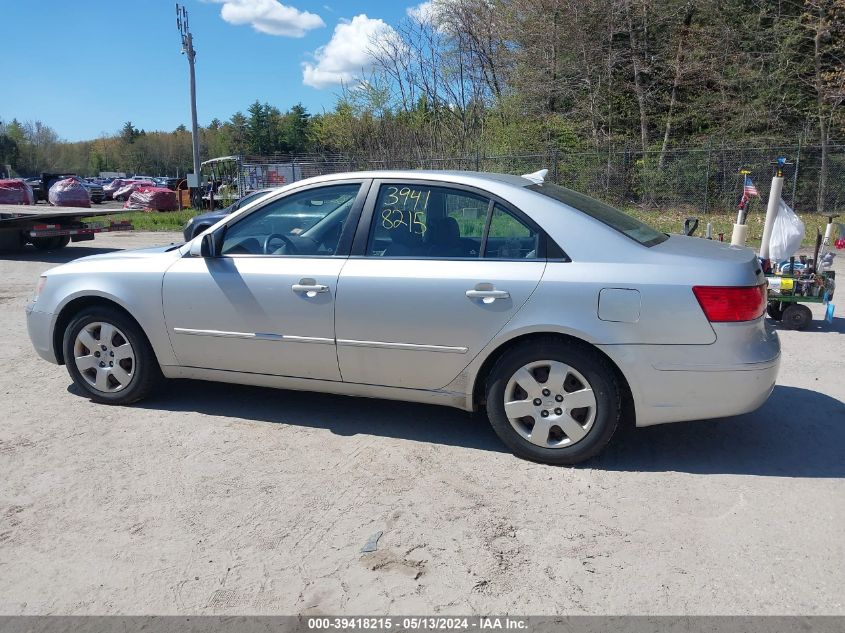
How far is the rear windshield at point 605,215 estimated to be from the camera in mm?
4109

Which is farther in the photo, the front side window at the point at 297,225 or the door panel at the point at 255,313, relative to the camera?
the front side window at the point at 297,225

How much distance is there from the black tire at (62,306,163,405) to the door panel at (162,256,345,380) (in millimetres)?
288

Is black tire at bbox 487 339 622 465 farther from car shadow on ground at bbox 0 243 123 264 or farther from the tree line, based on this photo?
the tree line

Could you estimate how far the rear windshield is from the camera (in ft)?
13.5

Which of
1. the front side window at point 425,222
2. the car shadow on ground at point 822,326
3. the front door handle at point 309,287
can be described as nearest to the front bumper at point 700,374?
the front side window at point 425,222

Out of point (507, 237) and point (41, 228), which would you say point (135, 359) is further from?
point (41, 228)

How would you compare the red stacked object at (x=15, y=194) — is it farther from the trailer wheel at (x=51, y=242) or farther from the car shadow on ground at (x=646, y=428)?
the car shadow on ground at (x=646, y=428)

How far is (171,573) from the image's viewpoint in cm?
299

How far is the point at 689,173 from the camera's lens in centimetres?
2181

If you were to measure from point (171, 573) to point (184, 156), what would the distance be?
111422mm

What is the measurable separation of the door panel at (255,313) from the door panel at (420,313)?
0.49 ft

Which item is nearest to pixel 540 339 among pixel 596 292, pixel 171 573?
pixel 596 292

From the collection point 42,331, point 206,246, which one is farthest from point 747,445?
point 42,331

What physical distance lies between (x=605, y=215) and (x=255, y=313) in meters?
2.34
